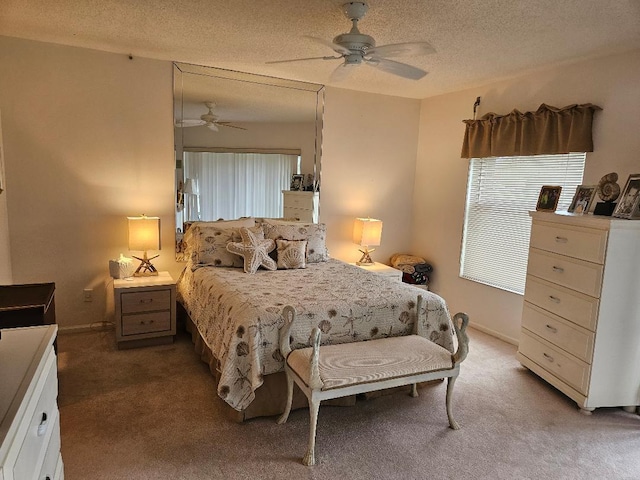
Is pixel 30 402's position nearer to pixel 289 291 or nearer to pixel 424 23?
pixel 289 291

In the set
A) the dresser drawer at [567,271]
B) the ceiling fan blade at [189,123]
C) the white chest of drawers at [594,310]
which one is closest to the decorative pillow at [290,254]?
the ceiling fan blade at [189,123]

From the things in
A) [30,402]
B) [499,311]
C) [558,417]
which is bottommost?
[558,417]

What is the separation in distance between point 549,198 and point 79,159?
3.85 meters

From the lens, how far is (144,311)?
3.55 metres

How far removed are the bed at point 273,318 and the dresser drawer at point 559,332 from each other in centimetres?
78

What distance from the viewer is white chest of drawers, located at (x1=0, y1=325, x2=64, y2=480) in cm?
99

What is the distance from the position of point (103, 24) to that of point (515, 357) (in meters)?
4.11

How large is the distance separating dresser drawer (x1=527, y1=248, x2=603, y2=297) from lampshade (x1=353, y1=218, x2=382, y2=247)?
1769mm

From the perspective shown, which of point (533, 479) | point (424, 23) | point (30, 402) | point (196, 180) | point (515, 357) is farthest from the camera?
point (196, 180)

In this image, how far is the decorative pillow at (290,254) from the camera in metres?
3.71

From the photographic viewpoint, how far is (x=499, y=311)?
417 centimetres

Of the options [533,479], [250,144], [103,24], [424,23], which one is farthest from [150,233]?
[533,479]

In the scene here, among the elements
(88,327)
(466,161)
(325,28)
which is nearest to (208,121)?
(325,28)

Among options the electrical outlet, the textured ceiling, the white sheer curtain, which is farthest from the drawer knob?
the white sheer curtain
